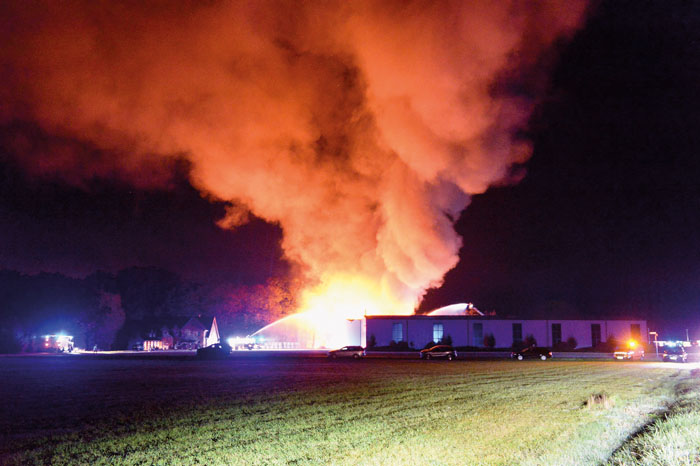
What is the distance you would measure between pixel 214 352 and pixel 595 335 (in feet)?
153

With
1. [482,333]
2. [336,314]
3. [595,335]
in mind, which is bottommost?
[595,335]

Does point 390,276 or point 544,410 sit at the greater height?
point 390,276

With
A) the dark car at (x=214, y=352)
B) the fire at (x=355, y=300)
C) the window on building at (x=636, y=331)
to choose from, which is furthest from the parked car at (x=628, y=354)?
the dark car at (x=214, y=352)

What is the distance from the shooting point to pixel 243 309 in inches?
4200

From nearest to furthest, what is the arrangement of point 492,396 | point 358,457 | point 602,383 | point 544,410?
point 358,457 → point 544,410 → point 492,396 → point 602,383

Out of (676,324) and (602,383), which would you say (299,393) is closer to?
(602,383)

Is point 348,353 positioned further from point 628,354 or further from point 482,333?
point 628,354

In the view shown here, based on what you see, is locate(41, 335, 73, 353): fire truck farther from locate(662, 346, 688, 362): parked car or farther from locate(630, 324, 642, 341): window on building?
locate(630, 324, 642, 341): window on building

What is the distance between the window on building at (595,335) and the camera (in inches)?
2803

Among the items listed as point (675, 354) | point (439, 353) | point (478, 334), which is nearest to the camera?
point (675, 354)

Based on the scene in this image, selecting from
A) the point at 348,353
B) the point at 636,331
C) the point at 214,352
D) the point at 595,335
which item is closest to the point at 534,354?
the point at 348,353

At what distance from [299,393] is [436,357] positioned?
111 ft

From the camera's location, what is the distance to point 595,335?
71500mm

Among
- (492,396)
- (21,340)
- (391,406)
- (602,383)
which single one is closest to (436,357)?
(602,383)
